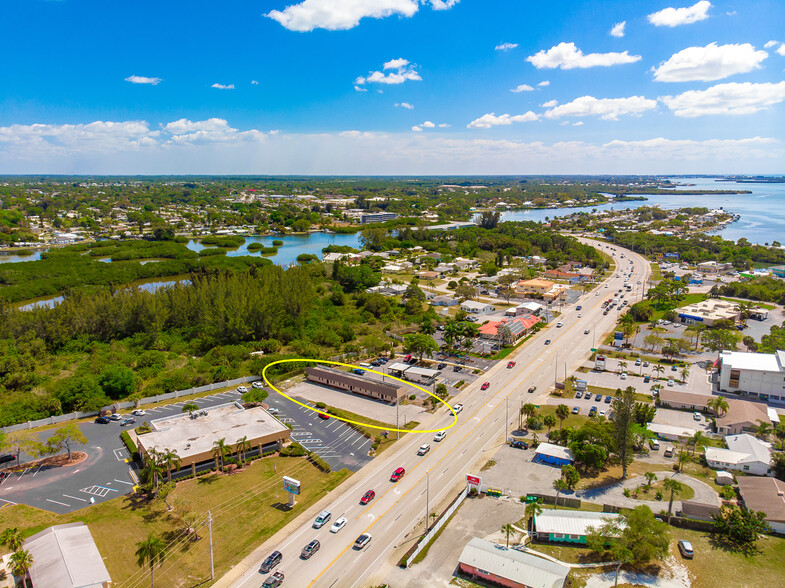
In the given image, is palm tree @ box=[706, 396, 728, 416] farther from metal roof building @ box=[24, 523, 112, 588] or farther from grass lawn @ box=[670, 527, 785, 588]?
metal roof building @ box=[24, 523, 112, 588]

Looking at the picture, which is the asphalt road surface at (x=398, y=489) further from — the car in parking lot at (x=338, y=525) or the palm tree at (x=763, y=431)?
the palm tree at (x=763, y=431)

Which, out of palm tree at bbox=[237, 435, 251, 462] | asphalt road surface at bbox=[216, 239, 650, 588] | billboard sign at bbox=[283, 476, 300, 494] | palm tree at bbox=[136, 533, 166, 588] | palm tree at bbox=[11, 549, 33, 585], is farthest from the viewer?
palm tree at bbox=[237, 435, 251, 462]

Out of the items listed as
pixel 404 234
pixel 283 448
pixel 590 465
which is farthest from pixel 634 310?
pixel 404 234

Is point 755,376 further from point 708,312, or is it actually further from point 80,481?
point 80,481

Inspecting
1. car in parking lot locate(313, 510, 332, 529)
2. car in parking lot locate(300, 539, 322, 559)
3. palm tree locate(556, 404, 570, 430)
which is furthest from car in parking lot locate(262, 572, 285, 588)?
palm tree locate(556, 404, 570, 430)

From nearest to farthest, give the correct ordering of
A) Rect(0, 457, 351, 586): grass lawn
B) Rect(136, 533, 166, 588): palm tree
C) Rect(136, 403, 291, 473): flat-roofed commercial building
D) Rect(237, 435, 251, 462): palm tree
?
Rect(136, 533, 166, 588): palm tree, Rect(0, 457, 351, 586): grass lawn, Rect(136, 403, 291, 473): flat-roofed commercial building, Rect(237, 435, 251, 462): palm tree

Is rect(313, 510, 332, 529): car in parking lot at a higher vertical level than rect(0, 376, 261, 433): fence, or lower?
lower

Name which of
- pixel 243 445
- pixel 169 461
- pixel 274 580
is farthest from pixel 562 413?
pixel 169 461
